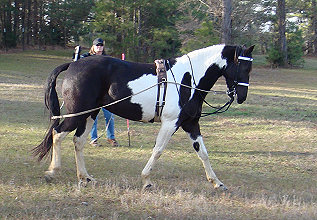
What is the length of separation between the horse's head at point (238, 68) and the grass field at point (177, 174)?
1.48 m

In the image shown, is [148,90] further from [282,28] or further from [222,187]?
[282,28]

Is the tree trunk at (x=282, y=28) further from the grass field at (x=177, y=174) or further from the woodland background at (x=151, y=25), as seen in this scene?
the grass field at (x=177, y=174)

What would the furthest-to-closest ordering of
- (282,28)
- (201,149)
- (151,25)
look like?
(282,28) < (151,25) < (201,149)

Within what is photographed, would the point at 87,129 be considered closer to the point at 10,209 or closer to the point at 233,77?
the point at 10,209

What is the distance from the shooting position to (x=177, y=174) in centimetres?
630

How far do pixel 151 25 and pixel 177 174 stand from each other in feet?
81.2

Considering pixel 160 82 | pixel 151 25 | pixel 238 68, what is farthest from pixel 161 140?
pixel 151 25

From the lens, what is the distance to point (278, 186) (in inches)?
232

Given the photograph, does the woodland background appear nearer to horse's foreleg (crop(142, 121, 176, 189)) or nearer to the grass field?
the grass field

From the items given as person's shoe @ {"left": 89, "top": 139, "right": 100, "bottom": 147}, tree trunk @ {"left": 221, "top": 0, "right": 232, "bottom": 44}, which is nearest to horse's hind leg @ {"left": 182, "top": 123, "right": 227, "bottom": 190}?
person's shoe @ {"left": 89, "top": 139, "right": 100, "bottom": 147}

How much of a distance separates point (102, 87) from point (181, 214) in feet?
7.12

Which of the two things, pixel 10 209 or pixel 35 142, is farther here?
pixel 35 142

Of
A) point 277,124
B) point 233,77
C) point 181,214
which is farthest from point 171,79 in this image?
point 277,124

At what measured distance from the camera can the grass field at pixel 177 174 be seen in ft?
15.3
